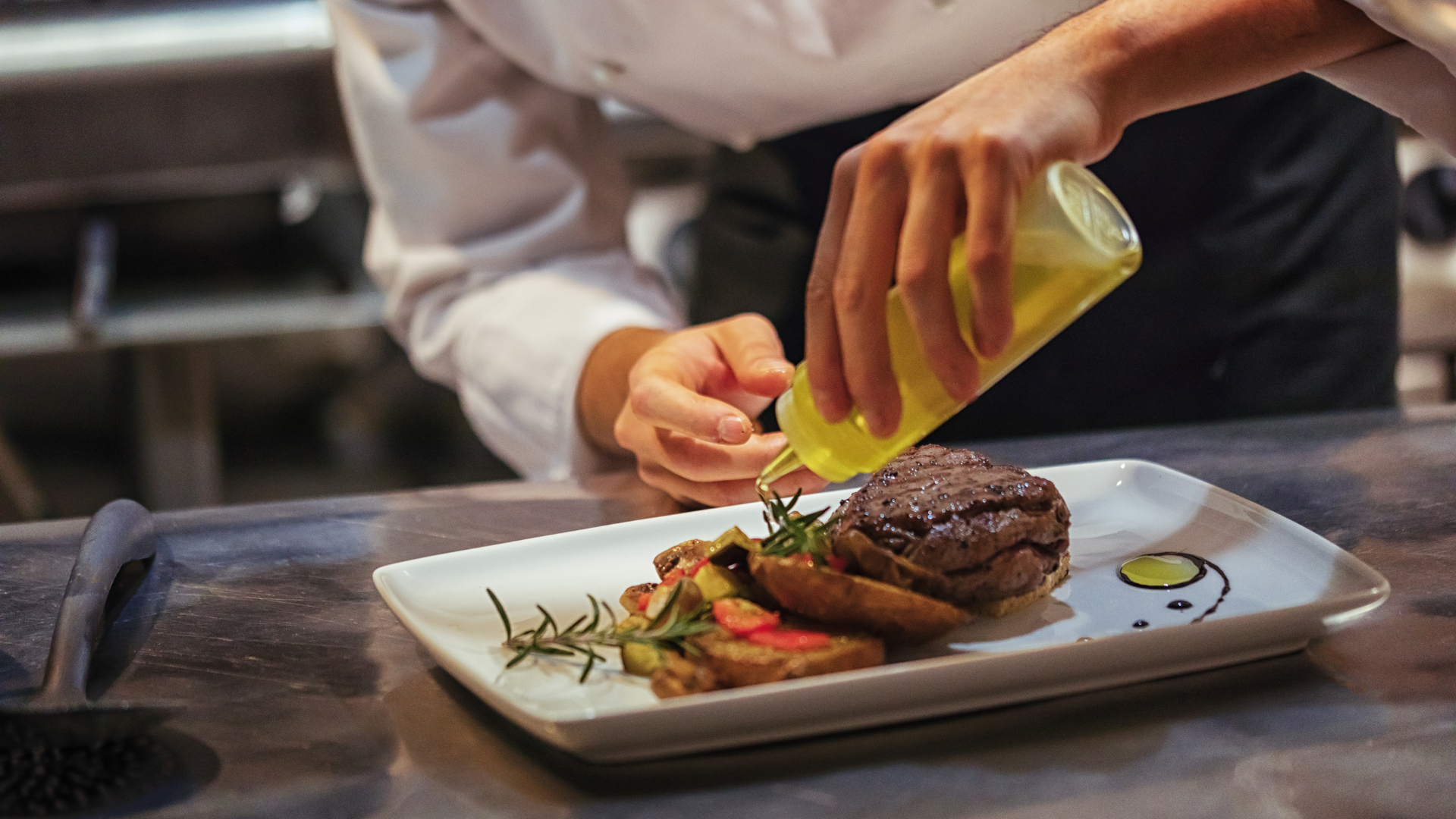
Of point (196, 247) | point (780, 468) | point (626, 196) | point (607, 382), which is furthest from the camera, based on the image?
point (196, 247)

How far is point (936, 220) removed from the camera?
2.33ft

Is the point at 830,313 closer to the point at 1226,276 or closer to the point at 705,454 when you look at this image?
the point at 705,454

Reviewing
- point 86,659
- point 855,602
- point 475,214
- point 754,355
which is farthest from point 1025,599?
point 475,214

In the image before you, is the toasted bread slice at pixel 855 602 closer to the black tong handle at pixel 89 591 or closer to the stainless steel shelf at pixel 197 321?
the black tong handle at pixel 89 591

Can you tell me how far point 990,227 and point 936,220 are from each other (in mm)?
40

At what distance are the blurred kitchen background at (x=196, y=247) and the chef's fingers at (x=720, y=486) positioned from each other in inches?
54.2

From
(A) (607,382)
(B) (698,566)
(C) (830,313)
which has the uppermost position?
(C) (830,313)

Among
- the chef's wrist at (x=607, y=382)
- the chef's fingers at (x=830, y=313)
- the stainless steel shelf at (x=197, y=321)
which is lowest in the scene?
the stainless steel shelf at (x=197, y=321)

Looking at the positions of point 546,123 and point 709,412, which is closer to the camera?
point 709,412

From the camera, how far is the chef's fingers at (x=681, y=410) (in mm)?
979

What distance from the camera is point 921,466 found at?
0.94 m

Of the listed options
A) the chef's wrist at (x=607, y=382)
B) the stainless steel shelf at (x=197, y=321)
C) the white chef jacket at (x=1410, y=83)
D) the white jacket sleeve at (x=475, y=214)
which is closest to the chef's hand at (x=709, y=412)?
the chef's wrist at (x=607, y=382)

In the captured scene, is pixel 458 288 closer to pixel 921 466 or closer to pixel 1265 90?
pixel 921 466

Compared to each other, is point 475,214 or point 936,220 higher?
point 936,220
